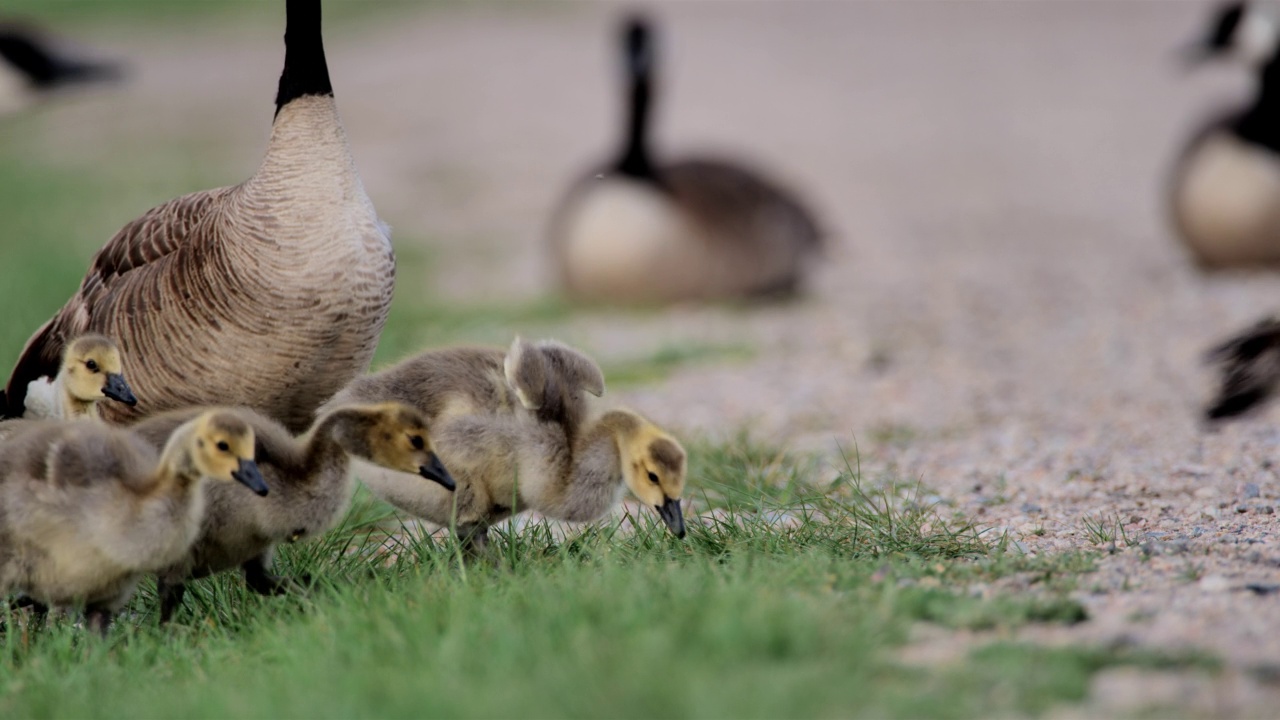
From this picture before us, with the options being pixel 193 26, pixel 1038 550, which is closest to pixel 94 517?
pixel 1038 550

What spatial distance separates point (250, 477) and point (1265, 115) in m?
8.97

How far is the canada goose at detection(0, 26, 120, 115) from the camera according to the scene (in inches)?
328

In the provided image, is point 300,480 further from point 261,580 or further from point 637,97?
point 637,97

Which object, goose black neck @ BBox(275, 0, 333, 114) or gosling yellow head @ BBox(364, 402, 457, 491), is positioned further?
goose black neck @ BBox(275, 0, 333, 114)

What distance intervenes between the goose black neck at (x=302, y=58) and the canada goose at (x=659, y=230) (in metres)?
5.63

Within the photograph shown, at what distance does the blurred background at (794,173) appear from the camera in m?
8.18

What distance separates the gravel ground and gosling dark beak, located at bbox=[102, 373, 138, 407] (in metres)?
2.86

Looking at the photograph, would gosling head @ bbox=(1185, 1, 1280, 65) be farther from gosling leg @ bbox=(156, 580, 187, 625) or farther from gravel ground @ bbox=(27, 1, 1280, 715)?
gosling leg @ bbox=(156, 580, 187, 625)

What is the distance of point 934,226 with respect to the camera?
599 inches

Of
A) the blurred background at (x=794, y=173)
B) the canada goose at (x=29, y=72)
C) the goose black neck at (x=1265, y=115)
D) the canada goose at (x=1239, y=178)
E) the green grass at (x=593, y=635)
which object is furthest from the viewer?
the goose black neck at (x=1265, y=115)

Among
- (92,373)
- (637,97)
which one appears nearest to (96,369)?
(92,373)

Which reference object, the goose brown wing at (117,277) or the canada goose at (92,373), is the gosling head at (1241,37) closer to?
the goose brown wing at (117,277)

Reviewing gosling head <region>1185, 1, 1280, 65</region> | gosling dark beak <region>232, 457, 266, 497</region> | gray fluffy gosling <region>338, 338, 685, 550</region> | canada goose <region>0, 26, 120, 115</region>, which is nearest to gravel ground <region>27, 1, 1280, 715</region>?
gray fluffy gosling <region>338, 338, 685, 550</region>

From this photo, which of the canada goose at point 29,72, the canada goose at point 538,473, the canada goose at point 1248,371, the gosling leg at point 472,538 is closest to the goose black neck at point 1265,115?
the canada goose at point 1248,371
